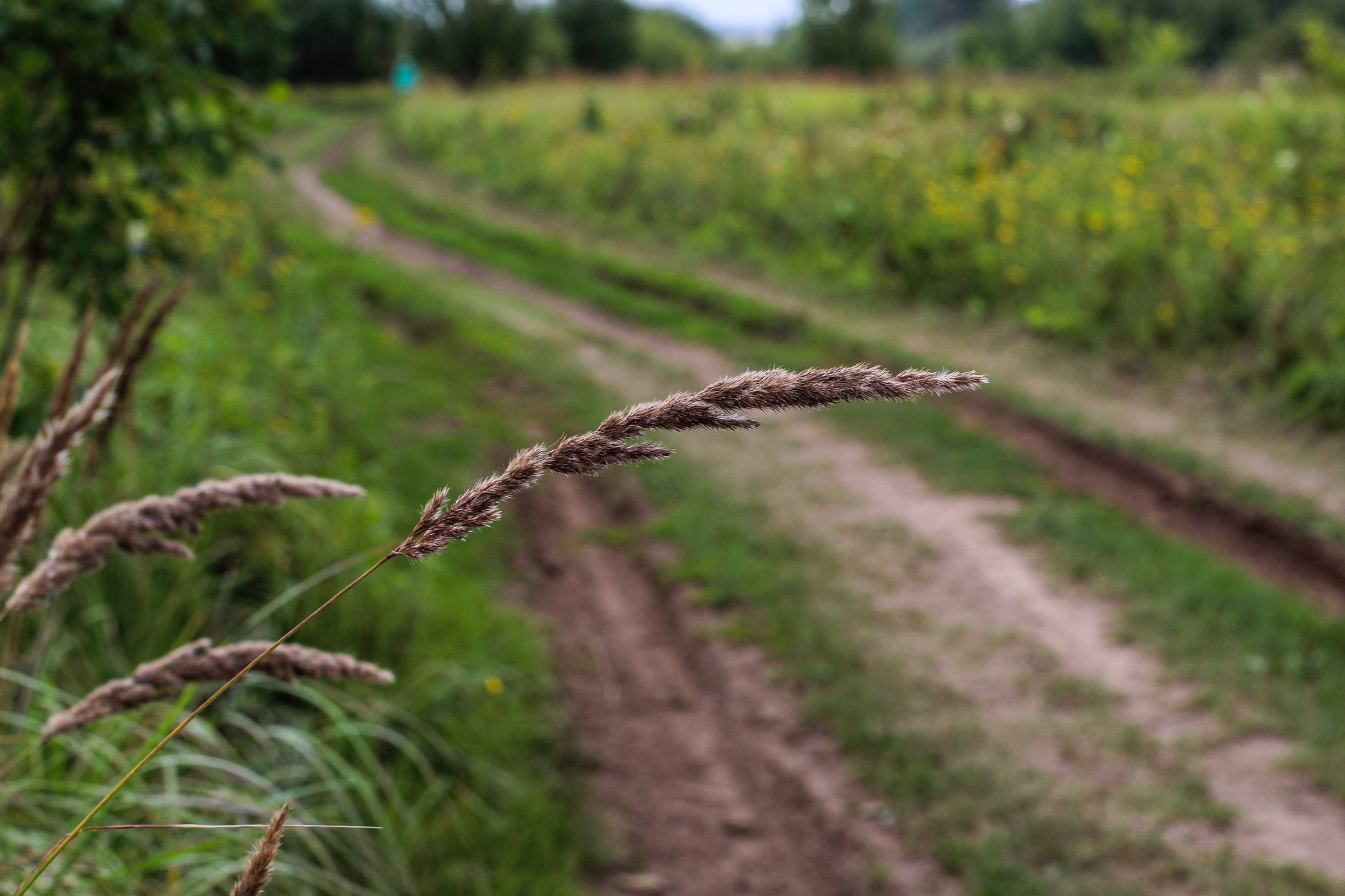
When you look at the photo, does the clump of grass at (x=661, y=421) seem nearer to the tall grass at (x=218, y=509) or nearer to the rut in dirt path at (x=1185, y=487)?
the tall grass at (x=218, y=509)

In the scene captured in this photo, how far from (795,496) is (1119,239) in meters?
4.95

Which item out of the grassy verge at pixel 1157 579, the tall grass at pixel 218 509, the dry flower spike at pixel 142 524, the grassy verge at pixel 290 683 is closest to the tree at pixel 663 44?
the grassy verge at pixel 1157 579

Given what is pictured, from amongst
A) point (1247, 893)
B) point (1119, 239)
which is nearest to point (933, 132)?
point (1119, 239)

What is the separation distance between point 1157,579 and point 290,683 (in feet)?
13.7

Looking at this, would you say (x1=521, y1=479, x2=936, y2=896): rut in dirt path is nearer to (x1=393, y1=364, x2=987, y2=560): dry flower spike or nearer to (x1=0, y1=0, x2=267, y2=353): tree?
(x1=0, y1=0, x2=267, y2=353): tree

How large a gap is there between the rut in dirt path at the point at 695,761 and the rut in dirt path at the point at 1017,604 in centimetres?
106

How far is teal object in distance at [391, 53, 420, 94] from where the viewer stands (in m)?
34.2

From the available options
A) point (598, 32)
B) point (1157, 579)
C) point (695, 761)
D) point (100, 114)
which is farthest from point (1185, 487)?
point (598, 32)

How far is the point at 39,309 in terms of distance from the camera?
4.98 metres

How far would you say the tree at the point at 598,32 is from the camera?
127ft

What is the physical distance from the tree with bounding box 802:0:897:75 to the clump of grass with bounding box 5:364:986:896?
2913 centimetres

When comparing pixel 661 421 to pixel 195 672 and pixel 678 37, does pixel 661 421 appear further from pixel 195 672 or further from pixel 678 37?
pixel 678 37

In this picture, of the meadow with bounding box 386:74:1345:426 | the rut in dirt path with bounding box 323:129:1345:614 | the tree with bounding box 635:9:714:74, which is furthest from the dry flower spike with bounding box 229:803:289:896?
the tree with bounding box 635:9:714:74

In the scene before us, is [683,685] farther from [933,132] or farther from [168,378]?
[933,132]
